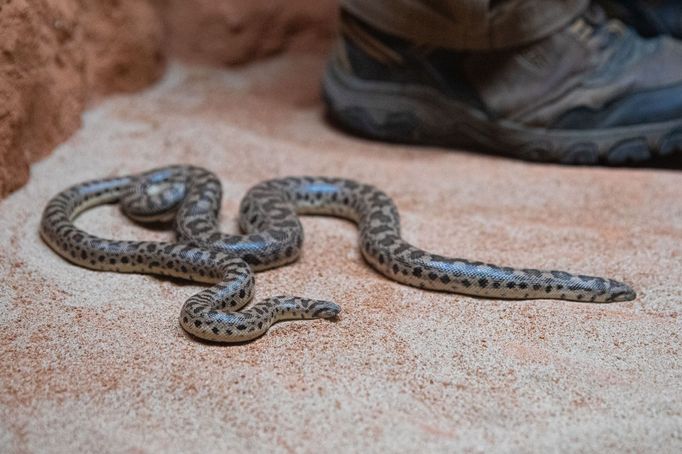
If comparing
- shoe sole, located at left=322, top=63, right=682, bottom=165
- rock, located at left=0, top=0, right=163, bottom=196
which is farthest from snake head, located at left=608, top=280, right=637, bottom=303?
rock, located at left=0, top=0, right=163, bottom=196

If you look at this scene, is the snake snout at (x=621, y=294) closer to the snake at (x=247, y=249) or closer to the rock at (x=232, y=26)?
the snake at (x=247, y=249)

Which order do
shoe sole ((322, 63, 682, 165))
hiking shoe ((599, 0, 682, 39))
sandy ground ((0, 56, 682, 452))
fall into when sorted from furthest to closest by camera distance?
hiking shoe ((599, 0, 682, 39))
shoe sole ((322, 63, 682, 165))
sandy ground ((0, 56, 682, 452))

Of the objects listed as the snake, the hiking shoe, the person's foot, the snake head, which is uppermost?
the hiking shoe

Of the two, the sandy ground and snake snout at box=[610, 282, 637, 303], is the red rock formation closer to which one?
the sandy ground

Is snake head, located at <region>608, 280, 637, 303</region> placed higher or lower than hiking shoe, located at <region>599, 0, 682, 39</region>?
lower

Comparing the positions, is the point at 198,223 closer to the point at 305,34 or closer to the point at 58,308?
the point at 58,308

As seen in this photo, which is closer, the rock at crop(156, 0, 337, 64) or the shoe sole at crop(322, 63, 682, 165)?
the shoe sole at crop(322, 63, 682, 165)

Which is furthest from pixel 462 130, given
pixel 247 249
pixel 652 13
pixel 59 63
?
pixel 59 63
